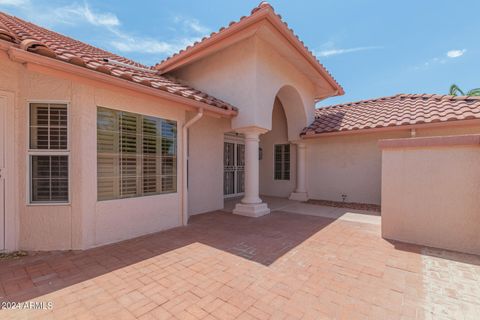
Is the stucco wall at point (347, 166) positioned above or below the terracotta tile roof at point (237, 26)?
below

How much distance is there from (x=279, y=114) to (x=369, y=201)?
20.2 feet

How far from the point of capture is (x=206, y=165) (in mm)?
7629

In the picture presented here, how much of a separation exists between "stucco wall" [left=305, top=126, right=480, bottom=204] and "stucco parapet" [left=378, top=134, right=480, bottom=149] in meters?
4.28

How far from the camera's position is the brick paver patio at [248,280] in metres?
2.45

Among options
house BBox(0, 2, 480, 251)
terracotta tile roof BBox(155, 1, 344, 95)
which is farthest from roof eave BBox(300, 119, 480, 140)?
terracotta tile roof BBox(155, 1, 344, 95)

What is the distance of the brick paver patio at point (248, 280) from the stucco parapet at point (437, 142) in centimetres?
222

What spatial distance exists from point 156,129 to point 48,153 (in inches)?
86.6

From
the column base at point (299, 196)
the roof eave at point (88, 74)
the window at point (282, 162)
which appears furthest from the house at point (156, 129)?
the window at point (282, 162)

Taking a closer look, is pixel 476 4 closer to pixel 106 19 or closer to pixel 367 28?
pixel 367 28

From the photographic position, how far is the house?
396 cm

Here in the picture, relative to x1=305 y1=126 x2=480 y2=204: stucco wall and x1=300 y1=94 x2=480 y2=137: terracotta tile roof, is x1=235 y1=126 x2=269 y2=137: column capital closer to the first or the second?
x1=300 y1=94 x2=480 y2=137: terracotta tile roof

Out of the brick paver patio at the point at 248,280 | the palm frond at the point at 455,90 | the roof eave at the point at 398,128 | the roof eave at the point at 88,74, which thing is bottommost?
the brick paver patio at the point at 248,280

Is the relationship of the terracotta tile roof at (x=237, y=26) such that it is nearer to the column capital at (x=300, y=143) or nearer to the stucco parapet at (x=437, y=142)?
the column capital at (x=300, y=143)

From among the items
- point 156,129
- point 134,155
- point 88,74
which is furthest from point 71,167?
point 156,129
